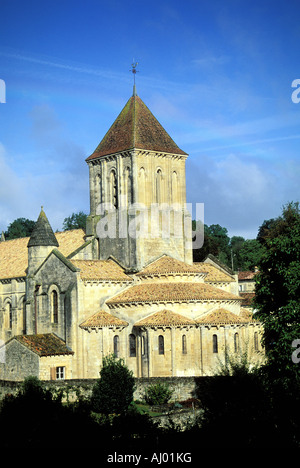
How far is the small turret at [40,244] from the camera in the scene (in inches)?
2181

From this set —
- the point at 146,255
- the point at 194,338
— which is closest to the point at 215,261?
the point at 146,255

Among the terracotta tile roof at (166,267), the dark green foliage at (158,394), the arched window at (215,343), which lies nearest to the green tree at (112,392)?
the dark green foliage at (158,394)

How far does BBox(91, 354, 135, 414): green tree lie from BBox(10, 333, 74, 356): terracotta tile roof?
8652mm

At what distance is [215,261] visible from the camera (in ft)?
200

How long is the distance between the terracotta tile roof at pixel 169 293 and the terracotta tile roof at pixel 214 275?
5412mm

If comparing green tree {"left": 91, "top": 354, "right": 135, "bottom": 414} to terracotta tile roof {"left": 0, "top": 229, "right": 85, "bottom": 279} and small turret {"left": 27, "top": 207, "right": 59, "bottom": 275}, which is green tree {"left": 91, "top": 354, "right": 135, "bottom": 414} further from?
terracotta tile roof {"left": 0, "top": 229, "right": 85, "bottom": 279}

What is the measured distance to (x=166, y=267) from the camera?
51531 mm

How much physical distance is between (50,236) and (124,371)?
60.1ft

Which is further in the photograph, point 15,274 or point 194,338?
point 15,274

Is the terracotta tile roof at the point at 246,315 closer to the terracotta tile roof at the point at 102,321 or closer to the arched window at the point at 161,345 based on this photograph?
the arched window at the point at 161,345

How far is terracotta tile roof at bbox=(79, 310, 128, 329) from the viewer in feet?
161

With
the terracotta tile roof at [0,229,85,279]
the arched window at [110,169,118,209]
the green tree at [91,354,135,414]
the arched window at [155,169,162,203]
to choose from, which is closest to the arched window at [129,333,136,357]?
the green tree at [91,354,135,414]

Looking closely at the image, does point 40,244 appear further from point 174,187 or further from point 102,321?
point 174,187

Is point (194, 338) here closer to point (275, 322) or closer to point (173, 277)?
point (173, 277)
